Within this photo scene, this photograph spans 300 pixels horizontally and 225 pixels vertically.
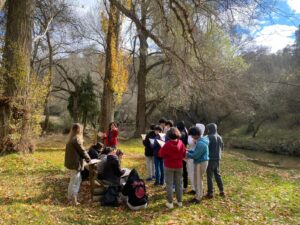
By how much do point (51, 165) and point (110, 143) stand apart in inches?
87.8

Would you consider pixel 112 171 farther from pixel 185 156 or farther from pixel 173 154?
pixel 185 156

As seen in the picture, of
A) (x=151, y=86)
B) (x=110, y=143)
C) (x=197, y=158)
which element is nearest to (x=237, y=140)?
(x=151, y=86)

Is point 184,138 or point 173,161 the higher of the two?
point 184,138

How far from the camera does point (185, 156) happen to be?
24.5 ft

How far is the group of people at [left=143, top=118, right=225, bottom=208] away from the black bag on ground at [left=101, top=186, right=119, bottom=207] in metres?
1.21

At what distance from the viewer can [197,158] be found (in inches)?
301

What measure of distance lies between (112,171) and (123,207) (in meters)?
0.88

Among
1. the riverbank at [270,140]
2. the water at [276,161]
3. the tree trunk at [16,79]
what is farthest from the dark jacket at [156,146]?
the riverbank at [270,140]

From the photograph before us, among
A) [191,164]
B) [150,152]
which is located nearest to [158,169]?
[150,152]

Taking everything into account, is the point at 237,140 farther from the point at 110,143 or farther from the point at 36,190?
the point at 36,190

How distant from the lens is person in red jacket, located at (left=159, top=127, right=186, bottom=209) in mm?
7203

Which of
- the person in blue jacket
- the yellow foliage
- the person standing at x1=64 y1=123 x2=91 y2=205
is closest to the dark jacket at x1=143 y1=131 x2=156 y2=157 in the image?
the person in blue jacket

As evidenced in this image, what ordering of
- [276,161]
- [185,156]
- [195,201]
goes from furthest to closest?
[276,161]
[195,201]
[185,156]

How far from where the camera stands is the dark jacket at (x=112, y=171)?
750cm
